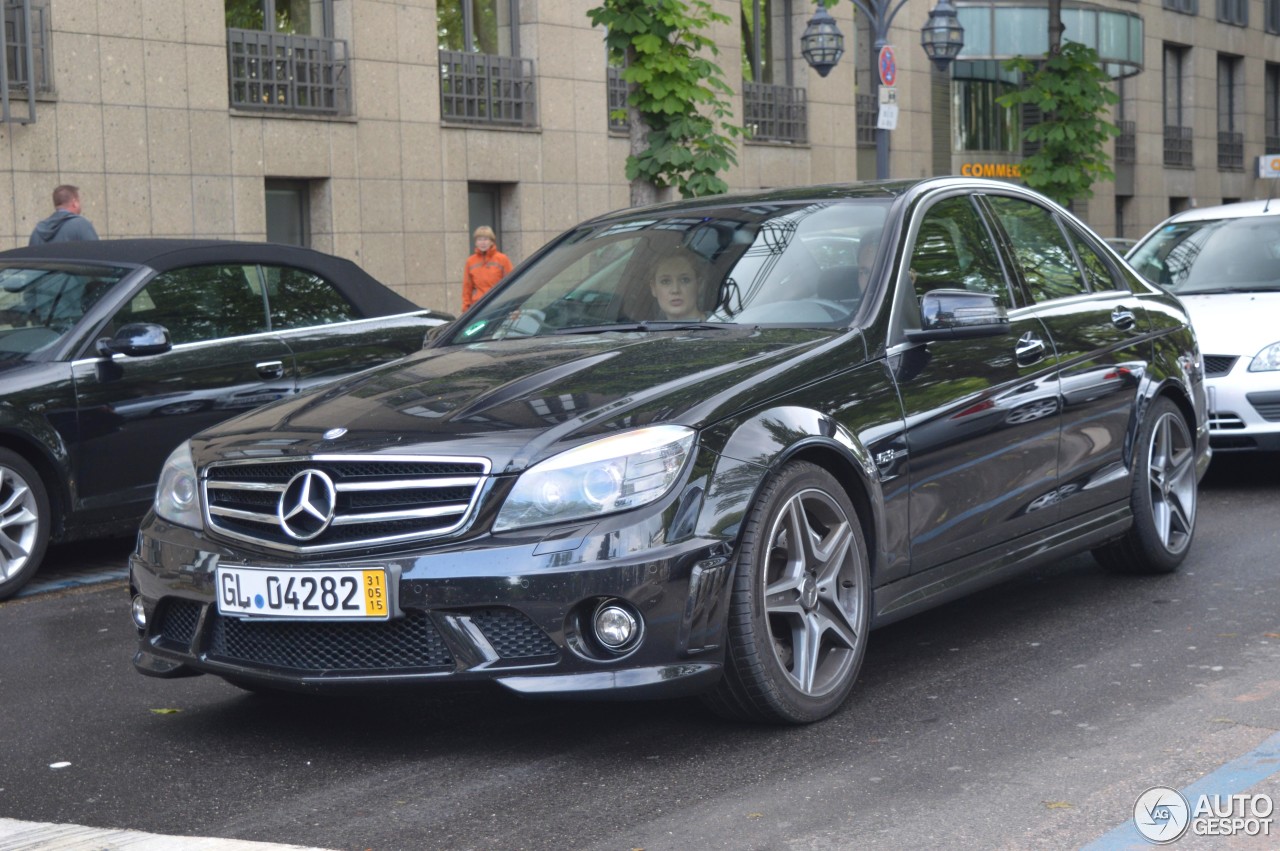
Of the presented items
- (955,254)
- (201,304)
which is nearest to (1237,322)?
(955,254)

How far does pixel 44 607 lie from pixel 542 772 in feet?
12.4

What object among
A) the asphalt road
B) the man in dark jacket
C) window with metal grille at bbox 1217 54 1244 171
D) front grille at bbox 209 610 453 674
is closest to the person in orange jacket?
the man in dark jacket

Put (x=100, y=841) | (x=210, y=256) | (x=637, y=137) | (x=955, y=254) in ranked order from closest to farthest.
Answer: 1. (x=100, y=841)
2. (x=955, y=254)
3. (x=210, y=256)
4. (x=637, y=137)

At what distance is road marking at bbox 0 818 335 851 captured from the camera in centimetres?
401

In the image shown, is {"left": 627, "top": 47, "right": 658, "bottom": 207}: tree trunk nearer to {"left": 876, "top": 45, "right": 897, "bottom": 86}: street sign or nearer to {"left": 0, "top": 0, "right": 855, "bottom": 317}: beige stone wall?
{"left": 876, "top": 45, "right": 897, "bottom": 86}: street sign

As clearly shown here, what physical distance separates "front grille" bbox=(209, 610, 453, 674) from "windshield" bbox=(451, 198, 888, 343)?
1.53m

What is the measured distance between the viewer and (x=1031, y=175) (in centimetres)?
2286

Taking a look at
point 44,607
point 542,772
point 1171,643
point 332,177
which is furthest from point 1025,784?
point 332,177

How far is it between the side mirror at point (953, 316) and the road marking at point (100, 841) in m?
2.59

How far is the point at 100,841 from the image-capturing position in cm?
410

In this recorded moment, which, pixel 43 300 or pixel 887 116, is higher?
pixel 887 116

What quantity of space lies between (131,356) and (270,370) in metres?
0.82

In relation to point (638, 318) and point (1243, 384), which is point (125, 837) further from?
point (1243, 384)

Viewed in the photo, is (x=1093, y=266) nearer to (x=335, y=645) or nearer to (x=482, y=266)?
(x=335, y=645)
